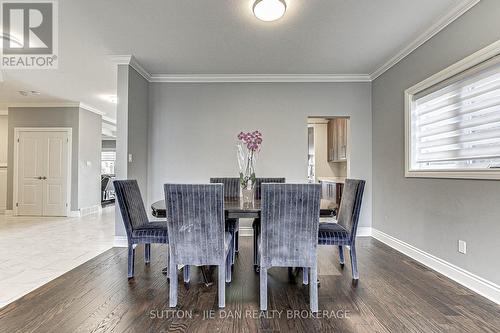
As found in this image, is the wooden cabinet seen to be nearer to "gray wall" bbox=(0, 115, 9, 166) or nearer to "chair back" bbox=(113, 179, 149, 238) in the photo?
"chair back" bbox=(113, 179, 149, 238)

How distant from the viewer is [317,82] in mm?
4617

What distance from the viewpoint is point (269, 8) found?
2492 millimetres

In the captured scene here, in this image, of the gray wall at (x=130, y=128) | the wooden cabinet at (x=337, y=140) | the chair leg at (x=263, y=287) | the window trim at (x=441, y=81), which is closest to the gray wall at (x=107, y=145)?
the gray wall at (x=130, y=128)

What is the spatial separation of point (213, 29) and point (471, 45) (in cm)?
250

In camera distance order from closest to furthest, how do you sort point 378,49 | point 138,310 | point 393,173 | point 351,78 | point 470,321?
point 470,321 < point 138,310 < point 378,49 < point 393,173 < point 351,78

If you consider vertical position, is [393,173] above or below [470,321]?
above

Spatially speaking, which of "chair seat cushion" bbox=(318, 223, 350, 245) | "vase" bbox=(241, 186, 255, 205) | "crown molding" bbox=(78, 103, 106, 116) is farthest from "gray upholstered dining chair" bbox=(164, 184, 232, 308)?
"crown molding" bbox=(78, 103, 106, 116)

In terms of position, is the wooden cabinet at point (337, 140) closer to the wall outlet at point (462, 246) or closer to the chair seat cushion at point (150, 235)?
the wall outlet at point (462, 246)

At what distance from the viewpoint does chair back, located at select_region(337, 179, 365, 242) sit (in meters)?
2.59

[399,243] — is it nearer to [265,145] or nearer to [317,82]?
[265,145]

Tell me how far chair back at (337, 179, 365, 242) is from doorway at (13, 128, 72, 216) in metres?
6.16

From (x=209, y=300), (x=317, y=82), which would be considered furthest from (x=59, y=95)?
(x=209, y=300)

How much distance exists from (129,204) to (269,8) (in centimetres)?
223

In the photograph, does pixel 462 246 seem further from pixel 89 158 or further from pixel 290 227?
pixel 89 158
